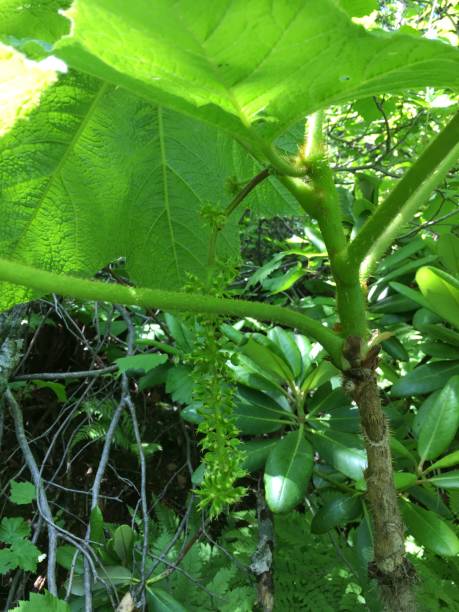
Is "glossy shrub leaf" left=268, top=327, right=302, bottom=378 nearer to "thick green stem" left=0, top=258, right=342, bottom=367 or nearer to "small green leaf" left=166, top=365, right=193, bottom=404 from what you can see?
"small green leaf" left=166, top=365, right=193, bottom=404

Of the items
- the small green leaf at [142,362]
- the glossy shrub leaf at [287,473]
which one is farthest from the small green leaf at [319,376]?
the small green leaf at [142,362]

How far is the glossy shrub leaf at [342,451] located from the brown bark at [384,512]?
1.96ft

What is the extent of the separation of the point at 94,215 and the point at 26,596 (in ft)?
5.22

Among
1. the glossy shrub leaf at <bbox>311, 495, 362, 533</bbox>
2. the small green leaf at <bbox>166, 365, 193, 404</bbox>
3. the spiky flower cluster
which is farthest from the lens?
the small green leaf at <bbox>166, 365, 193, 404</bbox>

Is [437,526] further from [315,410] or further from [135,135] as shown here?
[135,135]

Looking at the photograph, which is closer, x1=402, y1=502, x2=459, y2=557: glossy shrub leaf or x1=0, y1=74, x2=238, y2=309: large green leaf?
x1=0, y1=74, x2=238, y2=309: large green leaf

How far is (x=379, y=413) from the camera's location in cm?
64

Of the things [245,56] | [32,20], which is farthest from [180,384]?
[245,56]

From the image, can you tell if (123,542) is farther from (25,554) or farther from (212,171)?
(212,171)

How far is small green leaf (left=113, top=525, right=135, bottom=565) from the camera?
1495 millimetres

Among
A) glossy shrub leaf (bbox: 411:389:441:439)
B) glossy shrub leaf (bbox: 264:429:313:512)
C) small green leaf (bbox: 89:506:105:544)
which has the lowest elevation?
small green leaf (bbox: 89:506:105:544)

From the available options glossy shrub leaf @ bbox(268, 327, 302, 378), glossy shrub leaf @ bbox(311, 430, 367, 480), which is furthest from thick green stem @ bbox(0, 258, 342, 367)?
glossy shrub leaf @ bbox(268, 327, 302, 378)

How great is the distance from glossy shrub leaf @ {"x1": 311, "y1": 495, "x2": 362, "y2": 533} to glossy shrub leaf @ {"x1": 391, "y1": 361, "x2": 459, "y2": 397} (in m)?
0.30

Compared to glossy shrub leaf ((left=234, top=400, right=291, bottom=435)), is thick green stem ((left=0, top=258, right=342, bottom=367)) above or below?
above
